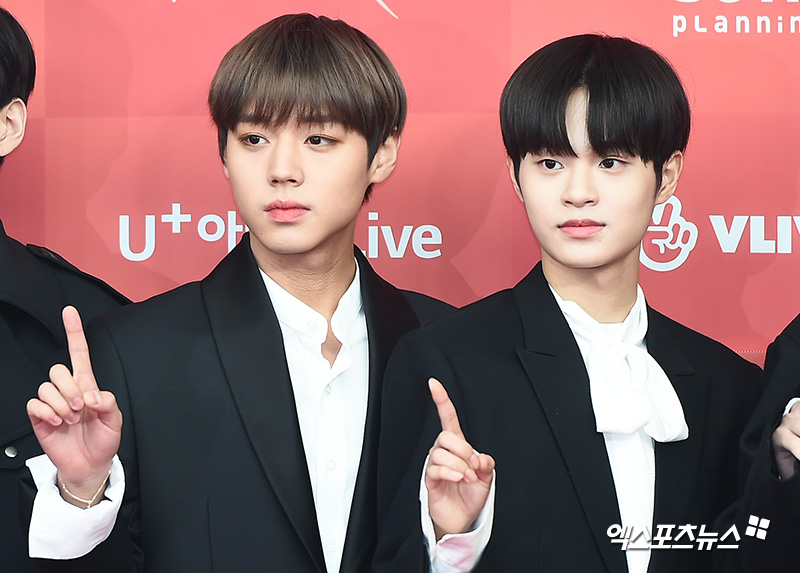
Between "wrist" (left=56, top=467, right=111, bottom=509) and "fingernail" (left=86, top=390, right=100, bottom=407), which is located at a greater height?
"fingernail" (left=86, top=390, right=100, bottom=407)

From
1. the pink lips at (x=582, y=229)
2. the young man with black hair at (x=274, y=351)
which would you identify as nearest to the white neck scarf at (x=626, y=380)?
the pink lips at (x=582, y=229)

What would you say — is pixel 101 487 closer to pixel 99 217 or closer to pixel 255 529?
pixel 255 529

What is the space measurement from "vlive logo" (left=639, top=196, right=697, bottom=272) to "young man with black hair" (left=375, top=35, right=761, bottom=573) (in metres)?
0.63

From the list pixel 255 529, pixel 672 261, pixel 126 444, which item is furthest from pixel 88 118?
pixel 672 261

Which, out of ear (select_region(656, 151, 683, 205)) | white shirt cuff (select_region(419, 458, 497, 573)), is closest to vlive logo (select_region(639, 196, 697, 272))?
ear (select_region(656, 151, 683, 205))

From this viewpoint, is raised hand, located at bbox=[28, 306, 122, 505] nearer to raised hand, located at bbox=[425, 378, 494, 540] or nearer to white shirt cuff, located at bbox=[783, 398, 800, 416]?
raised hand, located at bbox=[425, 378, 494, 540]

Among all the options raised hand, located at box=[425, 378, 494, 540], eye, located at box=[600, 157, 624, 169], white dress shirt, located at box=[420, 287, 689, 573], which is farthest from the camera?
eye, located at box=[600, 157, 624, 169]

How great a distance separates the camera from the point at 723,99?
2.50 metres

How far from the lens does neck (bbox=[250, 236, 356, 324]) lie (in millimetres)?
1909

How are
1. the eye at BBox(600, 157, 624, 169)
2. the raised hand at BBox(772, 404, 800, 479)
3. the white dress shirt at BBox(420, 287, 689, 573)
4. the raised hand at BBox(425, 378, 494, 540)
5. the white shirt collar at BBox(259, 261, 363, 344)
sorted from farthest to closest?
the white shirt collar at BBox(259, 261, 363, 344) < the eye at BBox(600, 157, 624, 169) < the white dress shirt at BBox(420, 287, 689, 573) < the raised hand at BBox(772, 404, 800, 479) < the raised hand at BBox(425, 378, 494, 540)

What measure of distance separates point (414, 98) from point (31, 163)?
33.9 inches

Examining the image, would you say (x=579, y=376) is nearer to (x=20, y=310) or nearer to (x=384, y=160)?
(x=384, y=160)

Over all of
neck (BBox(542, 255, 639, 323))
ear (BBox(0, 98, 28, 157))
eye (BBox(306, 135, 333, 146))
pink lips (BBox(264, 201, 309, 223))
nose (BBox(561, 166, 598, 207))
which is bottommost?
neck (BBox(542, 255, 639, 323))

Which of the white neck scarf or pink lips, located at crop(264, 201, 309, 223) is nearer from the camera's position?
the white neck scarf
